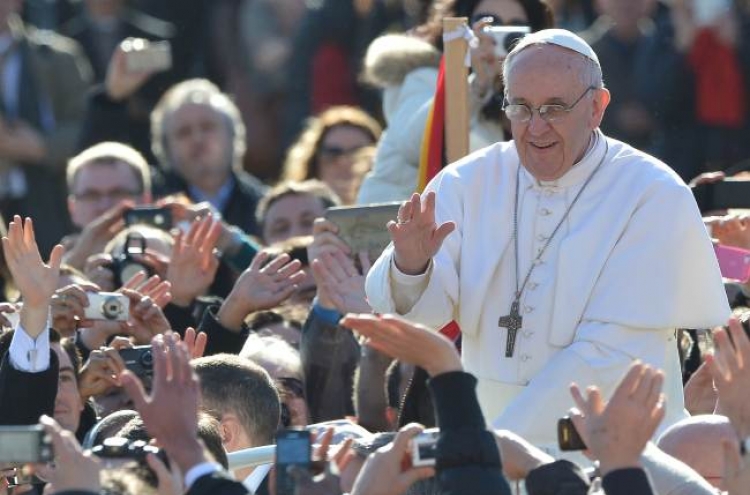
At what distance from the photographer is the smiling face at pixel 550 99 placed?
7.32m

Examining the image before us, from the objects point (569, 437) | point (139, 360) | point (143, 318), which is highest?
point (143, 318)

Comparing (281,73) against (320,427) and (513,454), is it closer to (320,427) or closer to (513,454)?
(320,427)

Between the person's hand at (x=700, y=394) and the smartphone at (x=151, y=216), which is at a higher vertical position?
the smartphone at (x=151, y=216)

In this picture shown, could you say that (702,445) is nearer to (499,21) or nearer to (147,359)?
(147,359)

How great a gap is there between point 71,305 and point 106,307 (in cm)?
19

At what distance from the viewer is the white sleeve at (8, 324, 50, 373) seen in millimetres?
7440

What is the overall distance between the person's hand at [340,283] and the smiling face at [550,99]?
147 centimetres

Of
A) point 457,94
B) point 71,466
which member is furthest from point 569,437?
point 457,94

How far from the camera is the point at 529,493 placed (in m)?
5.73

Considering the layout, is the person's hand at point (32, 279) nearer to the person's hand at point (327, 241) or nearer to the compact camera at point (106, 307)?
the compact camera at point (106, 307)

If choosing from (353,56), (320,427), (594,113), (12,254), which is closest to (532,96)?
(594,113)

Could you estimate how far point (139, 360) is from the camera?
7.99 m

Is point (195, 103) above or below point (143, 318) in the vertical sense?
above

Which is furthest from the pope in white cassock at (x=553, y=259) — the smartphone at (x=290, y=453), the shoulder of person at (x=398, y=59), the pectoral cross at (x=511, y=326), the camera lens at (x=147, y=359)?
the shoulder of person at (x=398, y=59)
